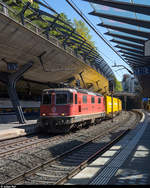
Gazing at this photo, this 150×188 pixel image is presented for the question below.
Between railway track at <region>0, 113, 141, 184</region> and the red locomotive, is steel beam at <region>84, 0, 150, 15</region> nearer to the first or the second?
the red locomotive

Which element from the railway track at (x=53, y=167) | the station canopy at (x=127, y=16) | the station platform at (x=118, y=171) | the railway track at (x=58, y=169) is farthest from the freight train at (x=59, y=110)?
the station platform at (x=118, y=171)

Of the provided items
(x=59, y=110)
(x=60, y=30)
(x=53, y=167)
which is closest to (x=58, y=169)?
(x=53, y=167)

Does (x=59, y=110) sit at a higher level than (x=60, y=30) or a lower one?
lower

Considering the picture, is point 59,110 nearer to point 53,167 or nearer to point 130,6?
point 53,167

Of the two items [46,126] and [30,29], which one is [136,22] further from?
[46,126]

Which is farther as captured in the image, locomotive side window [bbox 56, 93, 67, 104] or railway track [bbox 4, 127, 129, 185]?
locomotive side window [bbox 56, 93, 67, 104]

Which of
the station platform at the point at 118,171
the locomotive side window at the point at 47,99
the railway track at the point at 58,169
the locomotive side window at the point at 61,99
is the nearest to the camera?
the station platform at the point at 118,171

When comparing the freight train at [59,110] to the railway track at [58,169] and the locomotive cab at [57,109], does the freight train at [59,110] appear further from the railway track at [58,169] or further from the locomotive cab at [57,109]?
the railway track at [58,169]

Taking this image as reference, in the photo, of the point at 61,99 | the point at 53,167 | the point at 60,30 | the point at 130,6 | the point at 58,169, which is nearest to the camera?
the point at 58,169

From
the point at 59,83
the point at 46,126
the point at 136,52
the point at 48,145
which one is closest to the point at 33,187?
the point at 48,145

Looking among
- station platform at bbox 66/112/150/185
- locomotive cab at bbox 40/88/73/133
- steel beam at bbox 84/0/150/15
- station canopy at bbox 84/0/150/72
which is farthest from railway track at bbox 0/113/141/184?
steel beam at bbox 84/0/150/15

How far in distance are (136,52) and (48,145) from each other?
13975 mm

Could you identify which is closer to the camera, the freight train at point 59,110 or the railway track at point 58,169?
the railway track at point 58,169

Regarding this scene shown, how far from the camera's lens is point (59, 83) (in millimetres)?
30891
